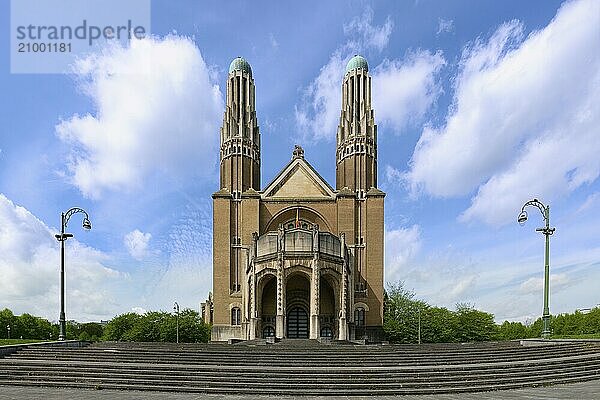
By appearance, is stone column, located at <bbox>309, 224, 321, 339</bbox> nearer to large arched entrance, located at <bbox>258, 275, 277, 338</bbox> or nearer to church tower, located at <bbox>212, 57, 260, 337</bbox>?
large arched entrance, located at <bbox>258, 275, 277, 338</bbox>

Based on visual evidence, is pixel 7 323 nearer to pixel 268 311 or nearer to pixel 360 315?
pixel 268 311

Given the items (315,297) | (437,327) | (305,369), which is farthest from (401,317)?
(305,369)

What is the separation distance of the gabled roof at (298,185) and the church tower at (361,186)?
88.9 inches

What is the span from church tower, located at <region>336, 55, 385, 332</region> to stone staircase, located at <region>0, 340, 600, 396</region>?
30581mm

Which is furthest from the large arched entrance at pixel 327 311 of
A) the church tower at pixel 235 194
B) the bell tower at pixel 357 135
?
the bell tower at pixel 357 135

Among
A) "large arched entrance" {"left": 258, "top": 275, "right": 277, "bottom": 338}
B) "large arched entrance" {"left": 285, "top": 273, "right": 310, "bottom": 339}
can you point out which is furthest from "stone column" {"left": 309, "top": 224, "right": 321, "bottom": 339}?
"large arched entrance" {"left": 285, "top": 273, "right": 310, "bottom": 339}

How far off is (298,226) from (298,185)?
6678 mm

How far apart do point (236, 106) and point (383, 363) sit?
154ft

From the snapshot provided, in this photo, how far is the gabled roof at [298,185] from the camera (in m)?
56.3

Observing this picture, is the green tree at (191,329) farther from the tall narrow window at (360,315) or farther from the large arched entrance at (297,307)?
the tall narrow window at (360,315)

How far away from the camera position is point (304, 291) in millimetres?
47438

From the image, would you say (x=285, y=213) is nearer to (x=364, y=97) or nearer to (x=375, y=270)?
(x=375, y=270)

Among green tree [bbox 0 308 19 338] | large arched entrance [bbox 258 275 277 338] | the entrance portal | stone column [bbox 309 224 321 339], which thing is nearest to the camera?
stone column [bbox 309 224 321 339]

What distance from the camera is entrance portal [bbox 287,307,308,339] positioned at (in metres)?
48.0
